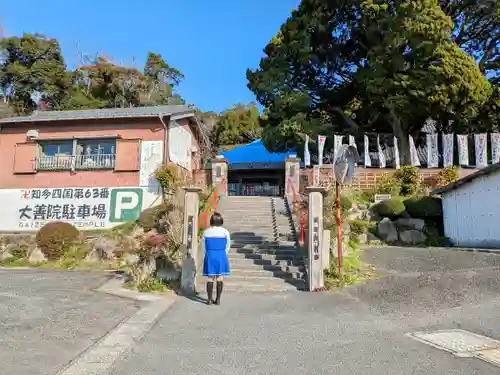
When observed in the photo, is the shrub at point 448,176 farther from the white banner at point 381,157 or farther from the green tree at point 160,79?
the green tree at point 160,79

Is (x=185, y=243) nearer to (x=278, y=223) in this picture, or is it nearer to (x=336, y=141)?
(x=278, y=223)

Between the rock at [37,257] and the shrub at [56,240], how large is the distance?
0.33ft

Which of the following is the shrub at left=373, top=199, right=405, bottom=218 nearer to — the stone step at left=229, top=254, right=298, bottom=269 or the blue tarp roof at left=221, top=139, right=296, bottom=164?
the stone step at left=229, top=254, right=298, bottom=269

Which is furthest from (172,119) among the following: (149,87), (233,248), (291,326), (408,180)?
(149,87)

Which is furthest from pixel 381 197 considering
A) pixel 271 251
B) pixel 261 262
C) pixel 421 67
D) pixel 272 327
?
pixel 272 327

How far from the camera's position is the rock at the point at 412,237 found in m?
14.5

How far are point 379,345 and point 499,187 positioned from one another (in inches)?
363

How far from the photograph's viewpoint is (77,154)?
17891mm

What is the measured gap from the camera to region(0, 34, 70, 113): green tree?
34719mm

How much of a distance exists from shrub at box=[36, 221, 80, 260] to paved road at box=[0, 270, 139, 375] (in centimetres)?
456

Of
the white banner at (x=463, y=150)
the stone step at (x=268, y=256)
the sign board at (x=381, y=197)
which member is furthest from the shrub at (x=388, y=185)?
the stone step at (x=268, y=256)

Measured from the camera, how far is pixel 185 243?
817cm

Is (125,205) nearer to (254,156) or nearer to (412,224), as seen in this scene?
(412,224)

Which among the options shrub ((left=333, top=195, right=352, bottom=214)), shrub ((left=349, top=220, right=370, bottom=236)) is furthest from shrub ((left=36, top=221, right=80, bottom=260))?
shrub ((left=349, top=220, right=370, bottom=236))
